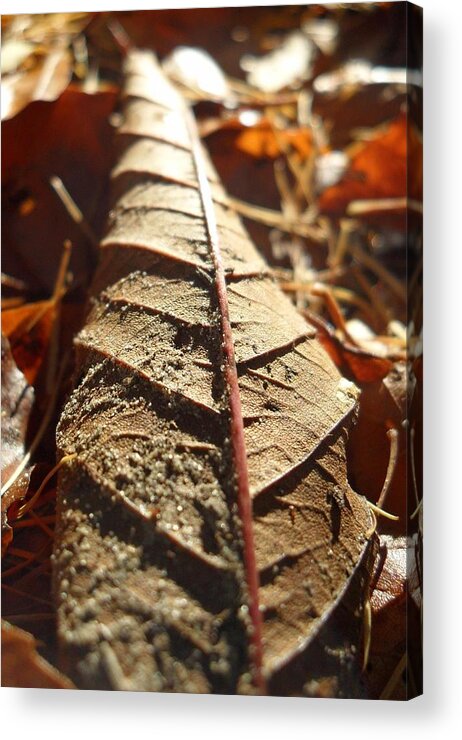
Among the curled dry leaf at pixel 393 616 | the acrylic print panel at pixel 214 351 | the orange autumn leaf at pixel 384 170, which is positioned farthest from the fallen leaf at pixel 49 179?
the curled dry leaf at pixel 393 616

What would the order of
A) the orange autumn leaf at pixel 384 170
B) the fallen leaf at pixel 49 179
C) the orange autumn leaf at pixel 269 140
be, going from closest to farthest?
the orange autumn leaf at pixel 384 170 < the fallen leaf at pixel 49 179 < the orange autumn leaf at pixel 269 140

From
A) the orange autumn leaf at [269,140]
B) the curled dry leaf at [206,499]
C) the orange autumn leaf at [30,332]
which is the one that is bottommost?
the curled dry leaf at [206,499]

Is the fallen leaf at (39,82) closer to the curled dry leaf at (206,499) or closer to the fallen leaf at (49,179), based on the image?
the fallen leaf at (49,179)

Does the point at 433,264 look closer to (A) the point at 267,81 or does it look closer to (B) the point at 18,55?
(A) the point at 267,81

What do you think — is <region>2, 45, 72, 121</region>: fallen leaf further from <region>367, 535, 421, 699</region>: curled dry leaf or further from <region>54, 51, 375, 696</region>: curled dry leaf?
<region>367, 535, 421, 699</region>: curled dry leaf

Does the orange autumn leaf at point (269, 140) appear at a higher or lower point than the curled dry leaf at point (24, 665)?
higher

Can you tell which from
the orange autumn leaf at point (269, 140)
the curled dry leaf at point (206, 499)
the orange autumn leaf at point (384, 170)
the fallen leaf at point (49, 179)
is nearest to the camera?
the curled dry leaf at point (206, 499)

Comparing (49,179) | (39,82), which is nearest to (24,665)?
(49,179)
